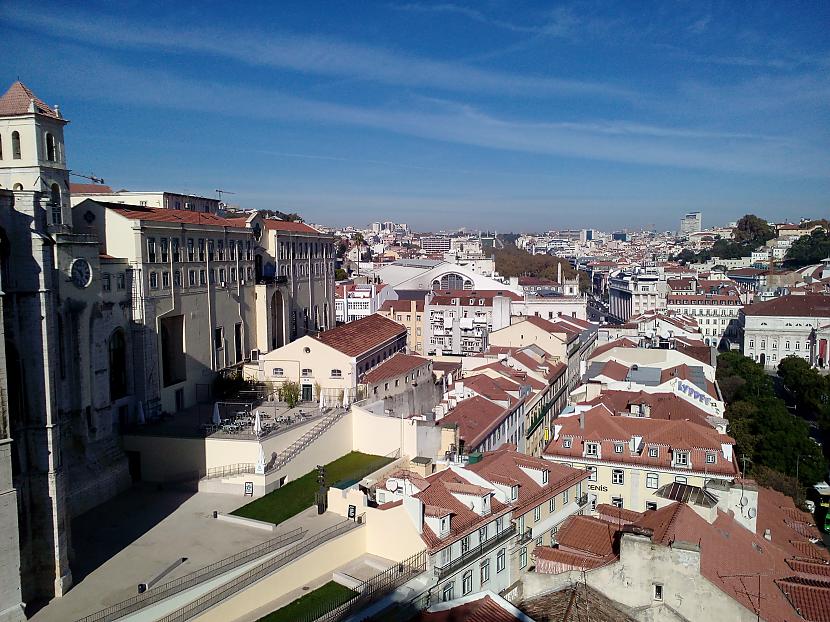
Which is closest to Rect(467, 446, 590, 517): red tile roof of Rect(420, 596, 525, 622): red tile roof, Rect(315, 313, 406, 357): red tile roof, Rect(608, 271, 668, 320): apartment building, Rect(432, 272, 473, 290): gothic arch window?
Rect(420, 596, 525, 622): red tile roof

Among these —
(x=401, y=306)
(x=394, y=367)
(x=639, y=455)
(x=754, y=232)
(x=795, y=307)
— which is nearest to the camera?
(x=639, y=455)

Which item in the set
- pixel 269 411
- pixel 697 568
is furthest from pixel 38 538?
pixel 697 568

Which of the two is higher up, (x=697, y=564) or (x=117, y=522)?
(x=697, y=564)

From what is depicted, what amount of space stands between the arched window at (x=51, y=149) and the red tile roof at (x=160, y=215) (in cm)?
369

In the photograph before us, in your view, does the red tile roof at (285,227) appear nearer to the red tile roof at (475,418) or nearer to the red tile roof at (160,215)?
the red tile roof at (160,215)

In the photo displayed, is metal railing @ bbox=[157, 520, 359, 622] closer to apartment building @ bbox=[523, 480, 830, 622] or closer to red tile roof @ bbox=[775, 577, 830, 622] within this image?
apartment building @ bbox=[523, 480, 830, 622]

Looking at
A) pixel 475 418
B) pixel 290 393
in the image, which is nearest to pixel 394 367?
pixel 475 418

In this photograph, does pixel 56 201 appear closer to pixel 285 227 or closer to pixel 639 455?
pixel 285 227

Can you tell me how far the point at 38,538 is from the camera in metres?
16.5

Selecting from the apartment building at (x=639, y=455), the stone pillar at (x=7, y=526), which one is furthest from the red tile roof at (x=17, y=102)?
the apartment building at (x=639, y=455)

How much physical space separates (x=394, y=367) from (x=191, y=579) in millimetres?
18479

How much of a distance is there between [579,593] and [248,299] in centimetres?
2468

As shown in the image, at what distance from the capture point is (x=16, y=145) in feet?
76.5

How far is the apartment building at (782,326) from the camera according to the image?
73.1 m
